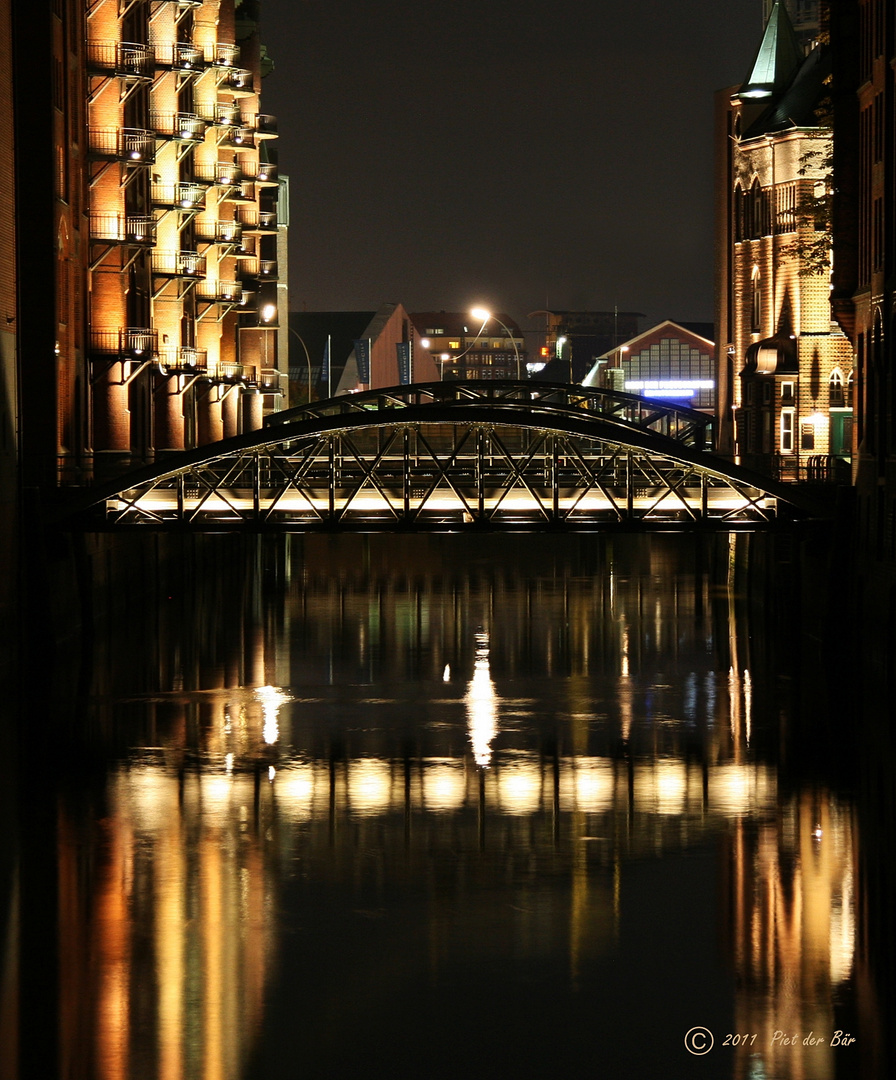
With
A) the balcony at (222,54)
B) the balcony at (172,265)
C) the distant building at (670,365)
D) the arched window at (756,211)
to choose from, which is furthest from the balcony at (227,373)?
the distant building at (670,365)

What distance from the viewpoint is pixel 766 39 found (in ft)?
234

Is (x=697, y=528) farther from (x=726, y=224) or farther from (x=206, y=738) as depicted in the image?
(x=726, y=224)

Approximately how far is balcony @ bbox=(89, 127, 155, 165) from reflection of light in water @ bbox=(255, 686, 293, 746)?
783 inches

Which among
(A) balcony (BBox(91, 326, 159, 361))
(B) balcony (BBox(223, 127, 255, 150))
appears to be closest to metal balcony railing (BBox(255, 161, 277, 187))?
(B) balcony (BBox(223, 127, 255, 150))

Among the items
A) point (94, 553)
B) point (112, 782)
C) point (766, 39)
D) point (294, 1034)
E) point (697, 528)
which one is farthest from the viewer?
point (766, 39)

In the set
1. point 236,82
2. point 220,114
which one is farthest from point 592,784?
point 236,82

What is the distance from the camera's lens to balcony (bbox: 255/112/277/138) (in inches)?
3361

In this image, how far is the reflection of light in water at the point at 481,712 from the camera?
3095 centimetres

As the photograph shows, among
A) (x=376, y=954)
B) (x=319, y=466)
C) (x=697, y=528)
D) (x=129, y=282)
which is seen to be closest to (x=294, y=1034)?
(x=376, y=954)

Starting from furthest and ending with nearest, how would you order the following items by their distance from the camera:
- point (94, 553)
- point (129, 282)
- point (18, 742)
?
1. point (129, 282)
2. point (94, 553)
3. point (18, 742)

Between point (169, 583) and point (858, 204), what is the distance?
2591cm

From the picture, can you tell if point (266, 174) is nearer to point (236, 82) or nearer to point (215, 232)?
point (236, 82)

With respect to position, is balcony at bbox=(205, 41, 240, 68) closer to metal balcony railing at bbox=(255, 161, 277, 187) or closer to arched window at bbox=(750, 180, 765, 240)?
metal balcony railing at bbox=(255, 161, 277, 187)

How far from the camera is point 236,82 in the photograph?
7681cm
